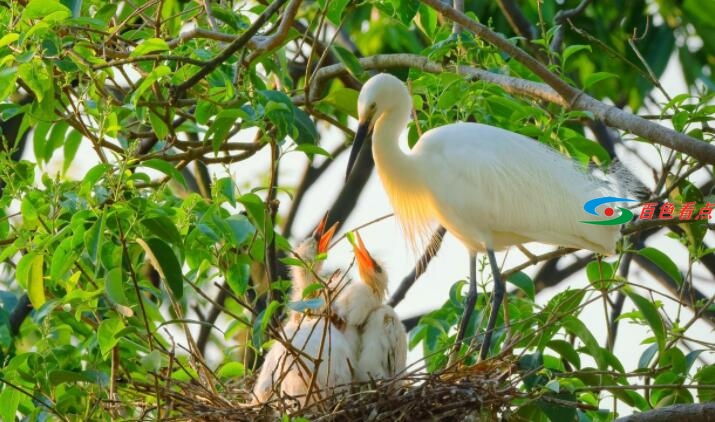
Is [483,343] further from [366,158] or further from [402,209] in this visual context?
[366,158]

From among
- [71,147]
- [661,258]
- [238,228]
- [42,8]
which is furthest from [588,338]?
[71,147]

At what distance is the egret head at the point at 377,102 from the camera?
5359 millimetres

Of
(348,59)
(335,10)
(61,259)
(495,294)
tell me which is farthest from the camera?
(495,294)

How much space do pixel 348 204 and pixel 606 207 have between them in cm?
323

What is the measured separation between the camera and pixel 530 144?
5781 millimetres

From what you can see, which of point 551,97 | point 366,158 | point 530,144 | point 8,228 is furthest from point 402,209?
point 366,158

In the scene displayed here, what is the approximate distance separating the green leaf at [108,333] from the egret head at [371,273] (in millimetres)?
1569

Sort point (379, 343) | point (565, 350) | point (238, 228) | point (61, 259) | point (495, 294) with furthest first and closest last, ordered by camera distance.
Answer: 1. point (495, 294)
2. point (379, 343)
3. point (565, 350)
4. point (238, 228)
5. point (61, 259)

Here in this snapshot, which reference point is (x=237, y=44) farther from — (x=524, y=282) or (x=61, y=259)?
(x=524, y=282)

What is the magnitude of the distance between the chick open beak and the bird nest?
1.14 meters

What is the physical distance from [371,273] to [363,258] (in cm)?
12

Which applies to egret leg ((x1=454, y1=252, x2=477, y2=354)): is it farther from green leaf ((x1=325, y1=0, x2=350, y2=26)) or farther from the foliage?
green leaf ((x1=325, y1=0, x2=350, y2=26))

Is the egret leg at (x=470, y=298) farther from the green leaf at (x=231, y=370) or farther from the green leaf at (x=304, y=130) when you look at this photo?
the green leaf at (x=304, y=130)

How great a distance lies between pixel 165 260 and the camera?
4.39 m
